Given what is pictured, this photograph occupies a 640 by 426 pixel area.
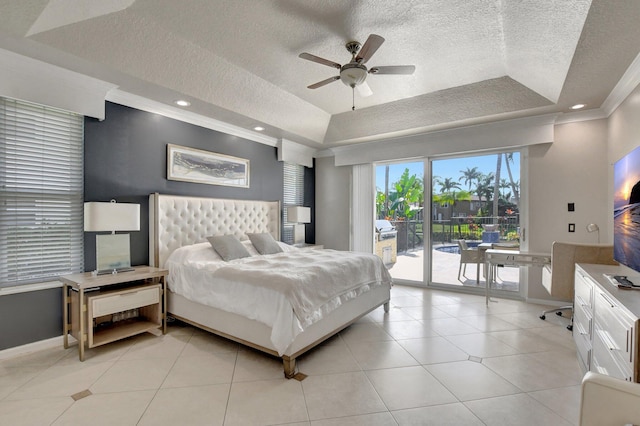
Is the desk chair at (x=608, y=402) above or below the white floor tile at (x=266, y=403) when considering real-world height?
above

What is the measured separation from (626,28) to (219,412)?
384 centimetres

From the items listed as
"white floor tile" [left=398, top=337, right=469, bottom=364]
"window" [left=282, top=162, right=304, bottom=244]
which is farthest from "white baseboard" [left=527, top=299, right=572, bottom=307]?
"window" [left=282, top=162, right=304, bottom=244]

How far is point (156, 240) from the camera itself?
3.42 metres

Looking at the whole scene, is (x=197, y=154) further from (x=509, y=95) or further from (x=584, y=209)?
(x=584, y=209)

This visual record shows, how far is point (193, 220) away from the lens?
3.84 m

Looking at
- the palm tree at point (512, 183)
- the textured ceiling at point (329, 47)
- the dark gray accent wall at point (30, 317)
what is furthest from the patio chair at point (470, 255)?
the dark gray accent wall at point (30, 317)

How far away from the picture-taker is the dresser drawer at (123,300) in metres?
2.58

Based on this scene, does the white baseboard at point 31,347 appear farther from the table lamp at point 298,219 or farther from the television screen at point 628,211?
the television screen at point 628,211

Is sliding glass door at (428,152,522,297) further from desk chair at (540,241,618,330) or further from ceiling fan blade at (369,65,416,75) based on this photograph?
ceiling fan blade at (369,65,416,75)

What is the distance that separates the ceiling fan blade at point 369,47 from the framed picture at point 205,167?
2614 millimetres

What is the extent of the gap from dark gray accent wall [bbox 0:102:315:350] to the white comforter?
0.81 meters

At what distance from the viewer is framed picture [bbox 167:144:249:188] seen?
3.77 metres

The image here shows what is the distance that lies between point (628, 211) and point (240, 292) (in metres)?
3.19

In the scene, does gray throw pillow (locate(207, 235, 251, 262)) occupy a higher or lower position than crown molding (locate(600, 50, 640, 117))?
lower
